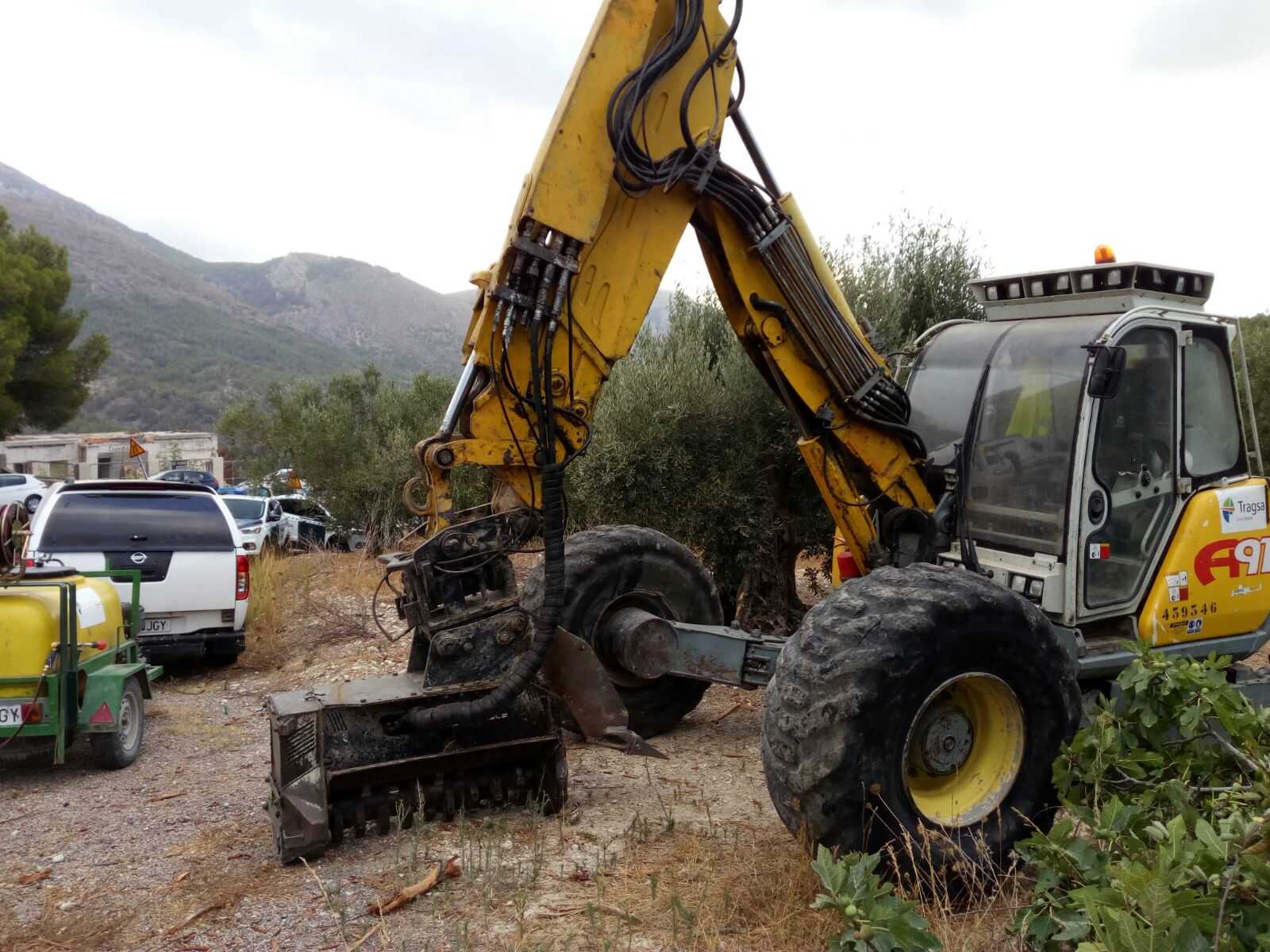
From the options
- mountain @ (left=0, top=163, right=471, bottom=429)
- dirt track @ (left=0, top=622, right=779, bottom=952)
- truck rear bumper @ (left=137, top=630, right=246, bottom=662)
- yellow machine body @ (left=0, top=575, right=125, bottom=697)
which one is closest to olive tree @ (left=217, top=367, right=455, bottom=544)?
truck rear bumper @ (left=137, top=630, right=246, bottom=662)

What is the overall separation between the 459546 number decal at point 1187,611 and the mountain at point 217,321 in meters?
6.33

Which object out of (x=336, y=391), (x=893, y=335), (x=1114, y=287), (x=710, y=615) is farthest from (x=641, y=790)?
(x=336, y=391)

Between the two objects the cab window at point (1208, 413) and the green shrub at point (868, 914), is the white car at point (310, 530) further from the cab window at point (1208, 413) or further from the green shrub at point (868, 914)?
the green shrub at point (868, 914)

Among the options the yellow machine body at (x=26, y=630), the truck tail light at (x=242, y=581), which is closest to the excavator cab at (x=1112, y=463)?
the yellow machine body at (x=26, y=630)

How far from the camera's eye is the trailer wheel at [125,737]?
636cm

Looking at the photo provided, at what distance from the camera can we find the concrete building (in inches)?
1474

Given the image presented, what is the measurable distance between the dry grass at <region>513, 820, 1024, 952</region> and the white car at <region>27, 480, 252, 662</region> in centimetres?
574

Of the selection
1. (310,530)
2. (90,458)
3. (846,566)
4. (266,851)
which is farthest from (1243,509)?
(90,458)

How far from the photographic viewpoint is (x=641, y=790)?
5.70 m

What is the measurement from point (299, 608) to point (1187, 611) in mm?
9204

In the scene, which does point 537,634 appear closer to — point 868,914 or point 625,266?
point 625,266

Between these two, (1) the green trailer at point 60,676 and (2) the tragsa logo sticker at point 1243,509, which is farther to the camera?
(1) the green trailer at point 60,676

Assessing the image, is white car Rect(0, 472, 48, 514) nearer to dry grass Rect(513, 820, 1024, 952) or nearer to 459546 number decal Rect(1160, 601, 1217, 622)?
dry grass Rect(513, 820, 1024, 952)

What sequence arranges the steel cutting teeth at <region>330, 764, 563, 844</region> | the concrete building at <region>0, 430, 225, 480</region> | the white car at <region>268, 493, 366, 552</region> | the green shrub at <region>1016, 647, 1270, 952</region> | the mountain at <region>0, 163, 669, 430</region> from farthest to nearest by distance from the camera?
the mountain at <region>0, 163, 669, 430</region> < the concrete building at <region>0, 430, 225, 480</region> < the white car at <region>268, 493, 366, 552</region> < the steel cutting teeth at <region>330, 764, 563, 844</region> < the green shrub at <region>1016, 647, 1270, 952</region>
